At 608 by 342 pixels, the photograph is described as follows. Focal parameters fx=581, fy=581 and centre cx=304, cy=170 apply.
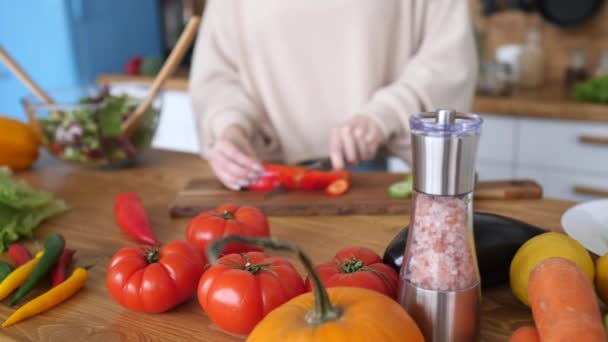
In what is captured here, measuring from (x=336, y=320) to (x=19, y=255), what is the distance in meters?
0.61

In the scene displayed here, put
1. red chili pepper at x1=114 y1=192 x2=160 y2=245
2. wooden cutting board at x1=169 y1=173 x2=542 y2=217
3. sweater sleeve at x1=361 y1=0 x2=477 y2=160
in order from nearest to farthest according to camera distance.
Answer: red chili pepper at x1=114 y1=192 x2=160 y2=245 → wooden cutting board at x1=169 y1=173 x2=542 y2=217 → sweater sleeve at x1=361 y1=0 x2=477 y2=160

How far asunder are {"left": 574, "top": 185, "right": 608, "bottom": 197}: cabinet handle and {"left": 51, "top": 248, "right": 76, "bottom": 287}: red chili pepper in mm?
1816

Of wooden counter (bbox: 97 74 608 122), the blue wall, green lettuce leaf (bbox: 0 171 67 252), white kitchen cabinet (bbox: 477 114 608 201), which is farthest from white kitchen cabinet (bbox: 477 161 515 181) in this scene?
the blue wall

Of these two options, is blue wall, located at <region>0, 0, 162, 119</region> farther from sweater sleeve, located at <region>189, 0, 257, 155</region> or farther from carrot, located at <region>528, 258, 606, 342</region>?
carrot, located at <region>528, 258, 606, 342</region>

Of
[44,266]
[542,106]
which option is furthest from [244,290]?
[542,106]

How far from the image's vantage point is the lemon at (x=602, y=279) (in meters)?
0.65

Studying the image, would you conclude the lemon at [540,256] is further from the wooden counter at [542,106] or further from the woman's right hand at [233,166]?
the wooden counter at [542,106]

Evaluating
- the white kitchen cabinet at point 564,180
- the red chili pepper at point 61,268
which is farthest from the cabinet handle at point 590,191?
the red chili pepper at point 61,268

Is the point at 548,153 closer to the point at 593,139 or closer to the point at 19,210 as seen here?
the point at 593,139

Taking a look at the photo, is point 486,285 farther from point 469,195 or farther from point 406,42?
point 406,42

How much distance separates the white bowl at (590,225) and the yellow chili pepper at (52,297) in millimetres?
696

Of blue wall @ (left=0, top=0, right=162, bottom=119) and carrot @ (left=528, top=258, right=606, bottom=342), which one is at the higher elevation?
blue wall @ (left=0, top=0, right=162, bottom=119)

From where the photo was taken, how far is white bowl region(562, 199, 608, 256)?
81 cm

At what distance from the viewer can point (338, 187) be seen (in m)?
1.17
